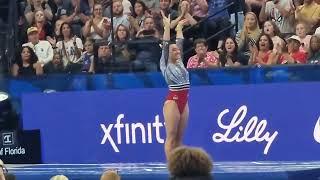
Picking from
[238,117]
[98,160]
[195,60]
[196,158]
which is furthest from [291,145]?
[196,158]

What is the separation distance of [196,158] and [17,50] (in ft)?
28.4

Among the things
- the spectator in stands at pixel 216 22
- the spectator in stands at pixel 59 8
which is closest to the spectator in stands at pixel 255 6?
the spectator in stands at pixel 216 22

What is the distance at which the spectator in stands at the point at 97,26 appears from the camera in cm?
1267

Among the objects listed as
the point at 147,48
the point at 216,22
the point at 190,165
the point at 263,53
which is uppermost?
the point at 216,22

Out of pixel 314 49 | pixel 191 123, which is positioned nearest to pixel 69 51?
pixel 191 123

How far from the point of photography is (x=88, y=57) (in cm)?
1230

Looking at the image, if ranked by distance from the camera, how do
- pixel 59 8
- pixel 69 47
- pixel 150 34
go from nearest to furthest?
pixel 150 34, pixel 69 47, pixel 59 8

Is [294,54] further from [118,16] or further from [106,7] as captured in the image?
[106,7]

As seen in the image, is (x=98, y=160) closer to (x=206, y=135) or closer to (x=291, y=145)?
(x=206, y=135)

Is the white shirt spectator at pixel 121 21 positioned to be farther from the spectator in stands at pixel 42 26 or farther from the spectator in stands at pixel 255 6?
the spectator in stands at pixel 255 6

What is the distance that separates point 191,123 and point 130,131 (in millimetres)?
851

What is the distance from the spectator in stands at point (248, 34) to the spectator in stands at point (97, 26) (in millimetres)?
2163

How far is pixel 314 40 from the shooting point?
35.8 feet

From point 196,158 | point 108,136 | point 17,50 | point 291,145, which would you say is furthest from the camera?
point 17,50
